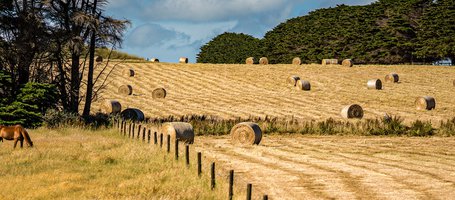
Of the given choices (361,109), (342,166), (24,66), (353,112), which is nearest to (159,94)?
(353,112)

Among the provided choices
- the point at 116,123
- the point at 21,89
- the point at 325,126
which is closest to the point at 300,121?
the point at 325,126

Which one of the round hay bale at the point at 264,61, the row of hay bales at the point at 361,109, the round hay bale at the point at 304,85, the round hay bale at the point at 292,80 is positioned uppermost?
the round hay bale at the point at 264,61

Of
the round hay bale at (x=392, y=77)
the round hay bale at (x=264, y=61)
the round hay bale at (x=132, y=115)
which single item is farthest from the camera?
the round hay bale at (x=264, y=61)

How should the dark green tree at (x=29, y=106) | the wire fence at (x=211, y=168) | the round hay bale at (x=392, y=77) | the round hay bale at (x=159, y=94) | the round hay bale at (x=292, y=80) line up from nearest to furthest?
1. the wire fence at (x=211, y=168)
2. the dark green tree at (x=29, y=106)
3. the round hay bale at (x=159, y=94)
4. the round hay bale at (x=292, y=80)
5. the round hay bale at (x=392, y=77)

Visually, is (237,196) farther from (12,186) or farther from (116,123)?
(116,123)

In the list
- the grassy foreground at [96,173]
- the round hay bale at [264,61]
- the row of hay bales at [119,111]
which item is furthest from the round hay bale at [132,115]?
the round hay bale at [264,61]

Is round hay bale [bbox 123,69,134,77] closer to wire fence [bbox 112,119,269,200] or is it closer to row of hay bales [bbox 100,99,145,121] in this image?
row of hay bales [bbox 100,99,145,121]

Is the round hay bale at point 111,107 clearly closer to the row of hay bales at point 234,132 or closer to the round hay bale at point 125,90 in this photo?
the round hay bale at point 125,90

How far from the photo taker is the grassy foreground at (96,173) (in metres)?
14.9

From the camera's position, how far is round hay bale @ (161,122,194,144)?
86.6 ft

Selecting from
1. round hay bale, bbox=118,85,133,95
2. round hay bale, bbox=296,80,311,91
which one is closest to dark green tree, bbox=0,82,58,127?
round hay bale, bbox=118,85,133,95

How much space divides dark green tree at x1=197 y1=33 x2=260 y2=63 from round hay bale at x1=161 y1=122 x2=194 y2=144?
7575cm

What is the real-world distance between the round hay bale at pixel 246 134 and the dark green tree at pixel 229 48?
245 feet

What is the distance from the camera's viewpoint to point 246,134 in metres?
27.9
